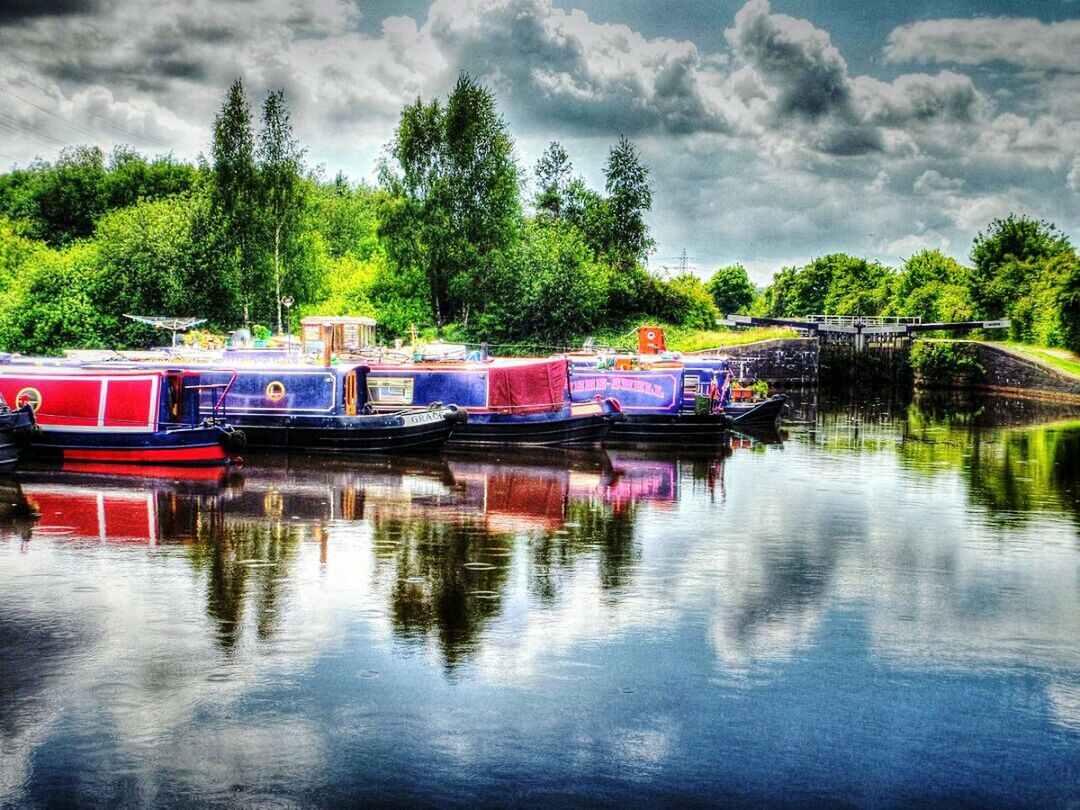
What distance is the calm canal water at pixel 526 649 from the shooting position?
22.6 ft

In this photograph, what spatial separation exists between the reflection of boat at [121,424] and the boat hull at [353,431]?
80.7 inches

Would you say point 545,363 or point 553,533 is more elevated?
point 545,363

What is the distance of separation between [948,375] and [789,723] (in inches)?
2016

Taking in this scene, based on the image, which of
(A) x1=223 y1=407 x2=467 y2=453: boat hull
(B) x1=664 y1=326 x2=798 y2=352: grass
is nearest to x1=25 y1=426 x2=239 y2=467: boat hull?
(A) x1=223 y1=407 x2=467 y2=453: boat hull

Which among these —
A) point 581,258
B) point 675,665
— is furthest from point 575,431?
point 581,258

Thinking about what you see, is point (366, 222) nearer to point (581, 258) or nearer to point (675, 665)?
point (581, 258)

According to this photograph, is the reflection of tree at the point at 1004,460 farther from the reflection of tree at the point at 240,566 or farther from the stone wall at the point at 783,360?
the stone wall at the point at 783,360

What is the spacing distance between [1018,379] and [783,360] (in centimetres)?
1121

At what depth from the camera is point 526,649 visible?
9.27m

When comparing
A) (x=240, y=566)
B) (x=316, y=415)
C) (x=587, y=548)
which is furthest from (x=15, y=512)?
(x=587, y=548)

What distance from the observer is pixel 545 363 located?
79.0 ft

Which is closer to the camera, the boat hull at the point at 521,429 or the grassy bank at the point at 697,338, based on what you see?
the boat hull at the point at 521,429

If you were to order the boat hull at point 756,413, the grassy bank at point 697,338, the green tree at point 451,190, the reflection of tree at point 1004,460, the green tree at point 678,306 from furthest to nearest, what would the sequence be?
the green tree at point 678,306 < the grassy bank at point 697,338 < the green tree at point 451,190 < the boat hull at point 756,413 < the reflection of tree at point 1004,460

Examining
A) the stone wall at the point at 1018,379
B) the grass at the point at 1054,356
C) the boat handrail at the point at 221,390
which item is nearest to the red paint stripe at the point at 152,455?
the boat handrail at the point at 221,390
